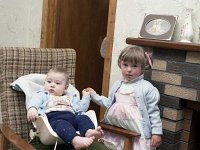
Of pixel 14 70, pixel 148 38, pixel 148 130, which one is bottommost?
pixel 148 130

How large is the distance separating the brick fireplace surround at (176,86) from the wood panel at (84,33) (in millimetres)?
1097

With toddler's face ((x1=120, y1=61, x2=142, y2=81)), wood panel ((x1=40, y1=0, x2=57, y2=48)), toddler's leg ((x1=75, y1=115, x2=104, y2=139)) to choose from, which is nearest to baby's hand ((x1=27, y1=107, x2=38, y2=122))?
toddler's leg ((x1=75, y1=115, x2=104, y2=139))

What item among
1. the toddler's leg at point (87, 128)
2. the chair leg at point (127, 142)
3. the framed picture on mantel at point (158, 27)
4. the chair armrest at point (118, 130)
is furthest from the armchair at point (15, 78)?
the framed picture on mantel at point (158, 27)

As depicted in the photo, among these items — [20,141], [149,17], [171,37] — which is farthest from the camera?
[149,17]

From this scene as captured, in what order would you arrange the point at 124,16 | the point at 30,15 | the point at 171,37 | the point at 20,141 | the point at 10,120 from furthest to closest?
the point at 30,15 → the point at 124,16 → the point at 171,37 → the point at 10,120 → the point at 20,141

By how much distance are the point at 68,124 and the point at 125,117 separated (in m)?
0.42

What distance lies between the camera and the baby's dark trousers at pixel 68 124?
67.6 inches

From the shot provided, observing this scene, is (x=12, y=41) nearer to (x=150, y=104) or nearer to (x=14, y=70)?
(x=14, y=70)

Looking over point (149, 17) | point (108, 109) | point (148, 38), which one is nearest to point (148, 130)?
point (108, 109)

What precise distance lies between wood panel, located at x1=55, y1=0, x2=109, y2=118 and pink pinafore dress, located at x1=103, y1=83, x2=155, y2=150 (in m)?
1.21

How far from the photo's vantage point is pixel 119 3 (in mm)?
2498

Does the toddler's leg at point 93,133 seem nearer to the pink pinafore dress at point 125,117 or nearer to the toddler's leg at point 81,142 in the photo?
the toddler's leg at point 81,142

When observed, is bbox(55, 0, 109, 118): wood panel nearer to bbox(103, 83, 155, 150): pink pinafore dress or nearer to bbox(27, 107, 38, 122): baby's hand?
bbox(103, 83, 155, 150): pink pinafore dress

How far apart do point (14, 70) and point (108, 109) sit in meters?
0.64
